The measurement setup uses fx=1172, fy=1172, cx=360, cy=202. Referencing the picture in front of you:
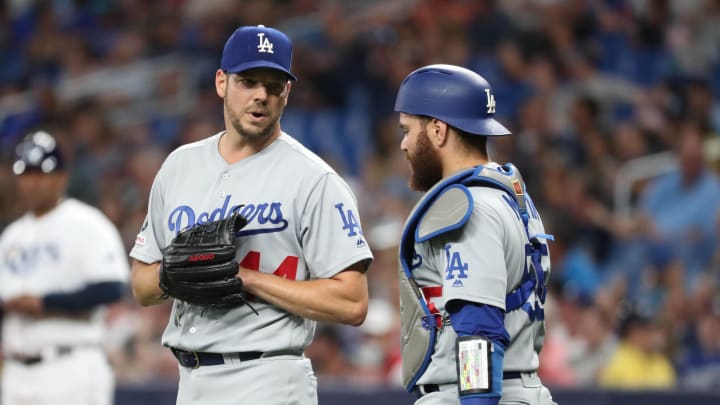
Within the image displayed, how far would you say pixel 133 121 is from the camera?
1341cm

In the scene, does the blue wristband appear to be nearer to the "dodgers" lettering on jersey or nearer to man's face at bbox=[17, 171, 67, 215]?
the "dodgers" lettering on jersey

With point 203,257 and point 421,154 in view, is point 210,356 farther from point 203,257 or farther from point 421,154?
point 421,154

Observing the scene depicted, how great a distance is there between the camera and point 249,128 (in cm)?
420

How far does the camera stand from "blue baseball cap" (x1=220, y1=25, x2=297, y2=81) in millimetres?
4152

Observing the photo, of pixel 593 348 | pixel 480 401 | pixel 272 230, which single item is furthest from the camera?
pixel 593 348

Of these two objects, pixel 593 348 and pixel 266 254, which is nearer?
pixel 266 254

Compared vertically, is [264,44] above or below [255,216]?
above

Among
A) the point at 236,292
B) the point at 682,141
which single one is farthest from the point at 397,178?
the point at 236,292

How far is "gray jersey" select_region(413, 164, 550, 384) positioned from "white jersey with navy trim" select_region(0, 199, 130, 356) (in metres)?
3.30

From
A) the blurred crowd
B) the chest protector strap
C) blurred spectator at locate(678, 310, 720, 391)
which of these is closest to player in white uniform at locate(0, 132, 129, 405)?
the blurred crowd

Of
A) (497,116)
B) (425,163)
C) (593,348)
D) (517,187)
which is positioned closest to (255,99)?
(425,163)

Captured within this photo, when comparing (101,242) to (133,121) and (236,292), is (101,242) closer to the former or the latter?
(236,292)

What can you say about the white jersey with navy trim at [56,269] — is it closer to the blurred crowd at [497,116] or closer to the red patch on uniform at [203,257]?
the blurred crowd at [497,116]

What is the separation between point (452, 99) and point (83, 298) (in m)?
3.35
